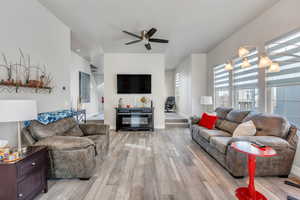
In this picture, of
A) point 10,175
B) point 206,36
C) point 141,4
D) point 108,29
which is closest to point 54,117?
point 10,175

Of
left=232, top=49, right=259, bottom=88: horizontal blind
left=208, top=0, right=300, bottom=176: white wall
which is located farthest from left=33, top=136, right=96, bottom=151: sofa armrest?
left=232, top=49, right=259, bottom=88: horizontal blind

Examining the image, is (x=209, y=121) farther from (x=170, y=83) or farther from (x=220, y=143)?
(x=170, y=83)

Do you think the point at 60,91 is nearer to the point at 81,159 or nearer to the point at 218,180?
the point at 81,159

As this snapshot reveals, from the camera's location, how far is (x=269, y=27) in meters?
3.10

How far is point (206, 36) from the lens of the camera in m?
4.50

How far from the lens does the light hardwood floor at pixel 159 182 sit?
1.94 meters

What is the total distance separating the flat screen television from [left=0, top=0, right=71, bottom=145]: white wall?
2033 millimetres

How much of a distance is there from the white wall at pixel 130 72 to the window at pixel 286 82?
3.34 meters

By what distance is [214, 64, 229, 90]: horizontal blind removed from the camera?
487 centimetres

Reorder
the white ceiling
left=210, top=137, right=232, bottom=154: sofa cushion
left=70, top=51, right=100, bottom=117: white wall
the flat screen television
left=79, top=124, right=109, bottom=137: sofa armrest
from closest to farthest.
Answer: left=210, top=137, right=232, bottom=154: sofa cushion
the white ceiling
left=79, top=124, right=109, bottom=137: sofa armrest
the flat screen television
left=70, top=51, right=100, bottom=117: white wall

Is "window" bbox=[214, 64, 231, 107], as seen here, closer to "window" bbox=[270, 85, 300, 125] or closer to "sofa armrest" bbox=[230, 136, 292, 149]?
"window" bbox=[270, 85, 300, 125]

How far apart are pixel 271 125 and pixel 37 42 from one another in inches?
179

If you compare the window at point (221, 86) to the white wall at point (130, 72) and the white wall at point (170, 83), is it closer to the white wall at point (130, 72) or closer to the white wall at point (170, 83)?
the white wall at point (130, 72)

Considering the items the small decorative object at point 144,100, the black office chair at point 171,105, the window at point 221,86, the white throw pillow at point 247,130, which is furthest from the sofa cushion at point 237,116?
the black office chair at point 171,105
